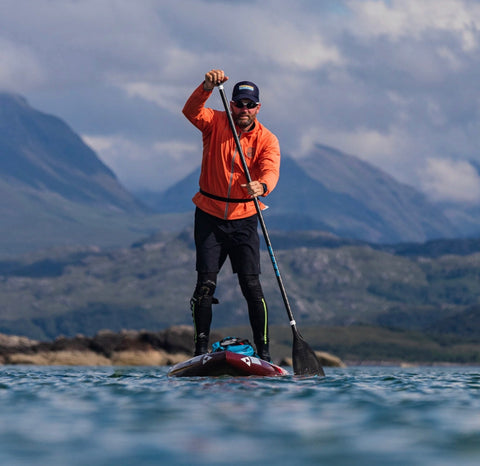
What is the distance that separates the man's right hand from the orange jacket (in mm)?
181

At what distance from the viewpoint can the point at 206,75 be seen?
1659 cm

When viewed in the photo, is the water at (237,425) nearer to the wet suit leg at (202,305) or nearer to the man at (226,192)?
the wet suit leg at (202,305)

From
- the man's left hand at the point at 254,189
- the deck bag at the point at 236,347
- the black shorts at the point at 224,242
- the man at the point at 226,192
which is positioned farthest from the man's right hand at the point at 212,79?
the deck bag at the point at 236,347

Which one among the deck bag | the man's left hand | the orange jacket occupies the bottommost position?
the deck bag

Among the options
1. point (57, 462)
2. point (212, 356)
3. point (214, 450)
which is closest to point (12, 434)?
point (57, 462)

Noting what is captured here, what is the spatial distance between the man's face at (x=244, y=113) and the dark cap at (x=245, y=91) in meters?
0.09

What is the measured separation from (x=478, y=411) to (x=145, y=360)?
114 m

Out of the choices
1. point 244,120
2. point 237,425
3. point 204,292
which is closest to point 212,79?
point 244,120

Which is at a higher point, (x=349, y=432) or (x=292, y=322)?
(x=292, y=322)

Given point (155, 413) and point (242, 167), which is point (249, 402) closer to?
point (155, 413)

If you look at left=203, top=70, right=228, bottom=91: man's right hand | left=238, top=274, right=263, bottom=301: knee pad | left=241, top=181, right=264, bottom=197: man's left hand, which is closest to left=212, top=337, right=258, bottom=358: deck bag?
left=238, top=274, right=263, bottom=301: knee pad

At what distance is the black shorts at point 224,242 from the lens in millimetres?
17109

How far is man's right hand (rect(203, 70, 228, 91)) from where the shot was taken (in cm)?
1658

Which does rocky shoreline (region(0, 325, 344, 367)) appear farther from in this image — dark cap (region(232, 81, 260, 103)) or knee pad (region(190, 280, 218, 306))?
dark cap (region(232, 81, 260, 103))
